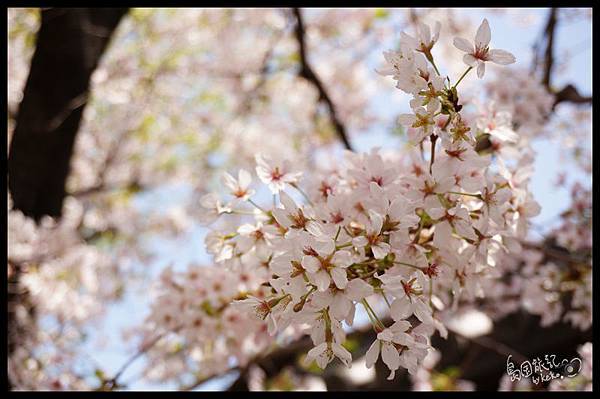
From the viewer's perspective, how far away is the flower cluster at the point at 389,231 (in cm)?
104

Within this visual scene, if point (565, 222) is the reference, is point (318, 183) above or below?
above

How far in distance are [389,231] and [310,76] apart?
237cm

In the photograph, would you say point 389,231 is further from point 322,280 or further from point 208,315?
point 208,315

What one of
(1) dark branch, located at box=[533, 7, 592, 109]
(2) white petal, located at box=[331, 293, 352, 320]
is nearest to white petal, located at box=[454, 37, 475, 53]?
(2) white petal, located at box=[331, 293, 352, 320]

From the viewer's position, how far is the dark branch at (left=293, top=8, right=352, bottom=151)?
3168 millimetres

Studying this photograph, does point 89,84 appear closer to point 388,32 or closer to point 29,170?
point 29,170

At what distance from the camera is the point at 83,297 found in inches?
130

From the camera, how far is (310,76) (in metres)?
3.32

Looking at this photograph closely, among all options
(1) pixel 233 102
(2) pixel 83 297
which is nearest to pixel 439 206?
(2) pixel 83 297

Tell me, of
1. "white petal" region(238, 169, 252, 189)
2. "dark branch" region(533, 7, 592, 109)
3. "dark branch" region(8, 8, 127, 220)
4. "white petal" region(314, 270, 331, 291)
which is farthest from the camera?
"dark branch" region(8, 8, 127, 220)

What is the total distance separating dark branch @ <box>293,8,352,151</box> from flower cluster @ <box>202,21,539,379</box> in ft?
5.90

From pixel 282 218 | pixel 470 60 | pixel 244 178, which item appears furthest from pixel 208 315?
pixel 470 60

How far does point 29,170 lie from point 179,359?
1.89m

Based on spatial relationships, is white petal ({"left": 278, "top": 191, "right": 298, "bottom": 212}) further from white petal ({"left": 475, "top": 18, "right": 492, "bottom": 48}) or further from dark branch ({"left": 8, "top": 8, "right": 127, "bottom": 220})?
dark branch ({"left": 8, "top": 8, "right": 127, "bottom": 220})
